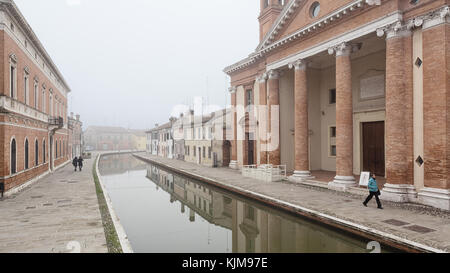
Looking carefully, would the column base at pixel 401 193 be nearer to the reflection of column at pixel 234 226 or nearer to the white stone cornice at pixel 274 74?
the reflection of column at pixel 234 226

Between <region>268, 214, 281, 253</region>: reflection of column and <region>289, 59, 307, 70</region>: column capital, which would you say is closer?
<region>268, 214, 281, 253</region>: reflection of column

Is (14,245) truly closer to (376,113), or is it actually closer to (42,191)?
(42,191)

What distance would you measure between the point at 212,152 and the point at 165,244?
19.9m

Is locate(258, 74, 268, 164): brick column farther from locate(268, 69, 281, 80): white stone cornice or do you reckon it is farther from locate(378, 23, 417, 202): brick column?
locate(378, 23, 417, 202): brick column

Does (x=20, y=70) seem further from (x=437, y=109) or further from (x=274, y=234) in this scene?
(x=437, y=109)

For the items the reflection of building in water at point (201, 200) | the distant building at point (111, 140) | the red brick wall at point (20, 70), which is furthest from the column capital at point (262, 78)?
the distant building at point (111, 140)

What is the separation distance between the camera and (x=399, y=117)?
10.5 meters

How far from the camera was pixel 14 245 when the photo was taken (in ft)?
20.8

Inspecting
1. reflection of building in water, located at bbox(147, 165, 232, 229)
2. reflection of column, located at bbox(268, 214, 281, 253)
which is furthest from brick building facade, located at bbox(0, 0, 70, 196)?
reflection of column, located at bbox(268, 214, 281, 253)

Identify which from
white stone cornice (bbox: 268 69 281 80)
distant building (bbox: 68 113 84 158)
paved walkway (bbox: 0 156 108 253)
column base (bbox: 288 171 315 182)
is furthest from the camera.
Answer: distant building (bbox: 68 113 84 158)

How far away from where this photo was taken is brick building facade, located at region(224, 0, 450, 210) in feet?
31.7

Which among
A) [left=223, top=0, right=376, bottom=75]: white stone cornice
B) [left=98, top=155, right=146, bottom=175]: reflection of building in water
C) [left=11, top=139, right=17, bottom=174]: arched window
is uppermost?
[left=223, top=0, right=376, bottom=75]: white stone cornice

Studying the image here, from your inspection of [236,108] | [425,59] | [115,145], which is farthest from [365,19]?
[115,145]

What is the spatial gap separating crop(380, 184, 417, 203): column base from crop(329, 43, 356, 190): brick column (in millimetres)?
2161
